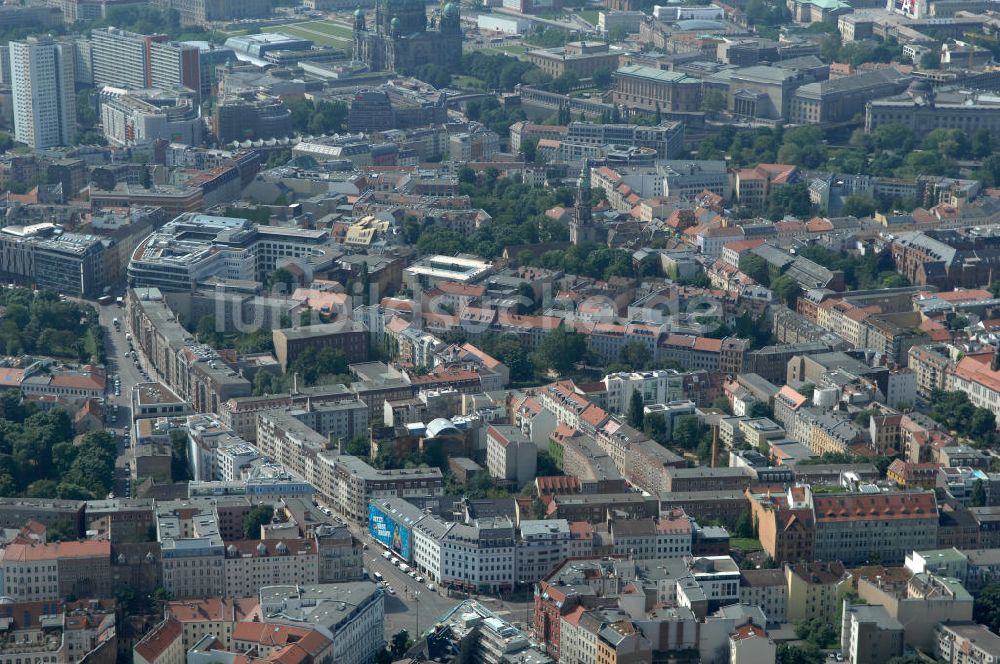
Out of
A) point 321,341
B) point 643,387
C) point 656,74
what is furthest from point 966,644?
point 656,74

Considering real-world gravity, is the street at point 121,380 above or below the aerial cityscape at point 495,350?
below

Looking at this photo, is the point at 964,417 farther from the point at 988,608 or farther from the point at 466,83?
the point at 466,83

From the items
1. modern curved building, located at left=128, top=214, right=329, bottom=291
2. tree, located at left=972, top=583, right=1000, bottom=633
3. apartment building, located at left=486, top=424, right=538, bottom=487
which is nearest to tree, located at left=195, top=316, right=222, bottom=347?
modern curved building, located at left=128, top=214, right=329, bottom=291

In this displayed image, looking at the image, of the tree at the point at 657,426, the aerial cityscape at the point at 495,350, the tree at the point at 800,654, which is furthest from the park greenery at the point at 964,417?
the tree at the point at 800,654

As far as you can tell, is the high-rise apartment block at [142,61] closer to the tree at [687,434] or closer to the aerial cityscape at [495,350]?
the aerial cityscape at [495,350]

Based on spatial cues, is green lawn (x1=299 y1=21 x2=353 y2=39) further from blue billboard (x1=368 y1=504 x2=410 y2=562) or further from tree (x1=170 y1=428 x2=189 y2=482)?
blue billboard (x1=368 y1=504 x2=410 y2=562)

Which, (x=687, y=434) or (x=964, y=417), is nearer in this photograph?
(x=687, y=434)
